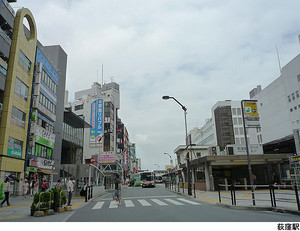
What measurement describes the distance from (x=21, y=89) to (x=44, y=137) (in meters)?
8.47

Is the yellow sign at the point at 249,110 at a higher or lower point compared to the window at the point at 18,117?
lower

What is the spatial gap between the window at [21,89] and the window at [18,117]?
6.28ft

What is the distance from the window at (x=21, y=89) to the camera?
93.0 feet

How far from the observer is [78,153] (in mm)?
54750

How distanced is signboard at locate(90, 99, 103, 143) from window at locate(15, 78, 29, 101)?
132ft

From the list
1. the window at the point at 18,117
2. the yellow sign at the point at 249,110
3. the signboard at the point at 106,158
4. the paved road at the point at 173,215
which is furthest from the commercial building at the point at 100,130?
the paved road at the point at 173,215

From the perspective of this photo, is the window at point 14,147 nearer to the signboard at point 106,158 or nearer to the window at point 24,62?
the window at point 24,62

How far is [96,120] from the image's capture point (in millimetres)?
70938

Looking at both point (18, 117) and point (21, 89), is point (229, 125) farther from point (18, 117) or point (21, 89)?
point (18, 117)

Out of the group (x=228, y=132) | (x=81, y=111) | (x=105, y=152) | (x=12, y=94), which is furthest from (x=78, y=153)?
(x=228, y=132)

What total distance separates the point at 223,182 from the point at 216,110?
222ft


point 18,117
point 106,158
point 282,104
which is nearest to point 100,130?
point 106,158

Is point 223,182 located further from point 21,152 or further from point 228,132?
point 228,132

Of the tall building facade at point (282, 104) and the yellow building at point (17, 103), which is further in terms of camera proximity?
the tall building facade at point (282, 104)
